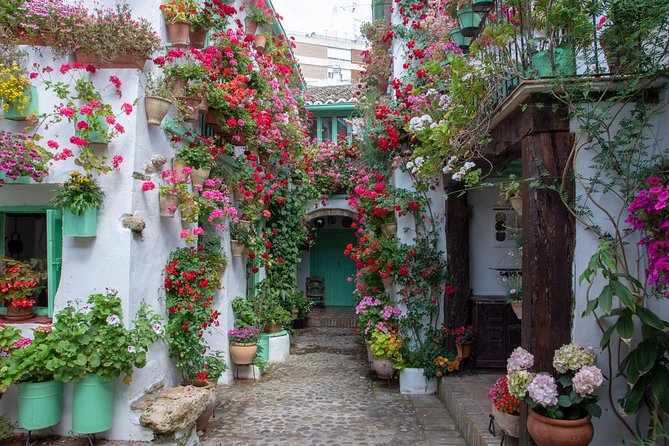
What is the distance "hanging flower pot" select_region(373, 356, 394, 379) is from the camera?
7.69 metres

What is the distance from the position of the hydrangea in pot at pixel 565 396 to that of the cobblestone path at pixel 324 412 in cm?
217

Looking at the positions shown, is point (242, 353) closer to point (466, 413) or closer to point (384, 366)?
point (384, 366)

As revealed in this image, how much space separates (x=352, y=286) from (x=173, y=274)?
33.8ft

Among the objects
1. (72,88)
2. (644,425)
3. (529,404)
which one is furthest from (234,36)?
(644,425)

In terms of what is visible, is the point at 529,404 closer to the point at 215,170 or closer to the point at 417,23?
the point at 215,170

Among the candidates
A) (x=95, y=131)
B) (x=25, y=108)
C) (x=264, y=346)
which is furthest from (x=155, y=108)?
(x=264, y=346)

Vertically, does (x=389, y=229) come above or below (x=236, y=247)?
above

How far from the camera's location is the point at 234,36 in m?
7.10

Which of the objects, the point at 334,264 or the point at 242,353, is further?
the point at 334,264

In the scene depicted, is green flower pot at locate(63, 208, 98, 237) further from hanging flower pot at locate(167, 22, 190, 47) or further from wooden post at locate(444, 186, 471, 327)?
wooden post at locate(444, 186, 471, 327)

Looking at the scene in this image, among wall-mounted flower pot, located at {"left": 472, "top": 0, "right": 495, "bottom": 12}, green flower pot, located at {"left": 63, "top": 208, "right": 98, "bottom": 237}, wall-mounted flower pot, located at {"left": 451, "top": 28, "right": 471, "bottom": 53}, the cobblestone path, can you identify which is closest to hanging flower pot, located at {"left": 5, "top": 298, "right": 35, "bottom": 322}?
green flower pot, located at {"left": 63, "top": 208, "right": 98, "bottom": 237}

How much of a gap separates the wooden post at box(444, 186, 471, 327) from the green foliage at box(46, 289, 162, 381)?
Result: 4311 mm

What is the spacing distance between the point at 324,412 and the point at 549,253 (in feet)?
13.5

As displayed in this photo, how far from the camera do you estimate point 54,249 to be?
5.24 m
